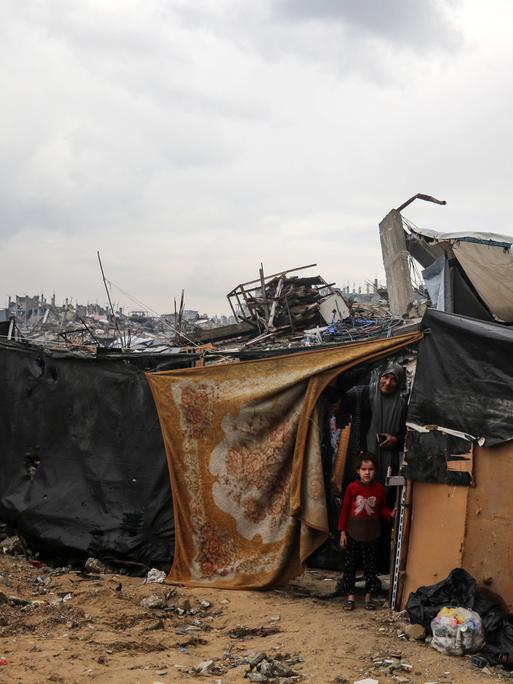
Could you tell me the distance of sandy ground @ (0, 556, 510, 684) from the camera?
3.81 meters

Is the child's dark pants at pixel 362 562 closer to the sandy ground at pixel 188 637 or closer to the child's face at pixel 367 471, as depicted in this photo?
the sandy ground at pixel 188 637

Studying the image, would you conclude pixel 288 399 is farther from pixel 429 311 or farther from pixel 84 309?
pixel 84 309

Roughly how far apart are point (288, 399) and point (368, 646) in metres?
2.04

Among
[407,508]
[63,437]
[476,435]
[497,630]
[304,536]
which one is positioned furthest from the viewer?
[63,437]

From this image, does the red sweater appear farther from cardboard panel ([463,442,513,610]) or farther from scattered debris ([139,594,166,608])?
scattered debris ([139,594,166,608])

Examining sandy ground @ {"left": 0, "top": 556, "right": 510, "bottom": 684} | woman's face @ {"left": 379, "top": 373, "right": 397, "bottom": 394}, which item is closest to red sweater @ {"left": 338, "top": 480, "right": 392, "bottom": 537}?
sandy ground @ {"left": 0, "top": 556, "right": 510, "bottom": 684}

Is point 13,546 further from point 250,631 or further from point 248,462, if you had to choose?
point 250,631

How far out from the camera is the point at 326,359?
17.5ft

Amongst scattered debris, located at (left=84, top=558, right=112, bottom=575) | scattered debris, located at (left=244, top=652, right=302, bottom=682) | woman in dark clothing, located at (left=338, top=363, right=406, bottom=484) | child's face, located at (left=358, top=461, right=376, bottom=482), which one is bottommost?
scattered debris, located at (left=84, top=558, right=112, bottom=575)

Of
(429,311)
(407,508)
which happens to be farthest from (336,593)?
(429,311)

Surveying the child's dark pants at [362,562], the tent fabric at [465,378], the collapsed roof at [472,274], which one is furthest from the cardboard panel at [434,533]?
the collapsed roof at [472,274]

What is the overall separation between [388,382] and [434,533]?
1.31 meters

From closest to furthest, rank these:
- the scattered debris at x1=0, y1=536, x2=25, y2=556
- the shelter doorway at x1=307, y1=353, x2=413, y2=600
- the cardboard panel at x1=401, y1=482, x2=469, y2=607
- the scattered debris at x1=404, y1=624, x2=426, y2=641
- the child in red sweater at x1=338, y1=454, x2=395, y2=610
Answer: the scattered debris at x1=404, y1=624, x2=426, y2=641 → the cardboard panel at x1=401, y1=482, x2=469, y2=607 → the child in red sweater at x1=338, y1=454, x2=395, y2=610 → the shelter doorway at x1=307, y1=353, x2=413, y2=600 → the scattered debris at x1=0, y1=536, x2=25, y2=556

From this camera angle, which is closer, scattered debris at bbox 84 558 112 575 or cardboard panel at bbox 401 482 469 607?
cardboard panel at bbox 401 482 469 607
